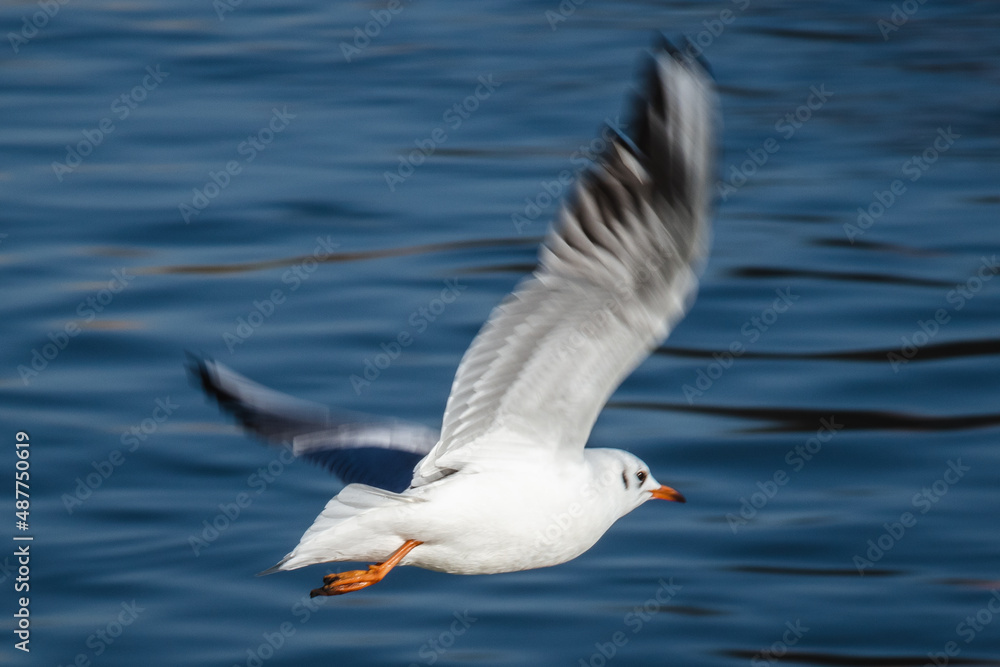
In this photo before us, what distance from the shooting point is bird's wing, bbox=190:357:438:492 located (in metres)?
7.73

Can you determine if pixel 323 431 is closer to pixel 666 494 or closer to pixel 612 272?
pixel 666 494

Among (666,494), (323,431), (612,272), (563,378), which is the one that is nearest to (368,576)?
(563,378)

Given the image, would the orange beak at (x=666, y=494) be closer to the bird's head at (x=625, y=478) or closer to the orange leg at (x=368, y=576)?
the bird's head at (x=625, y=478)

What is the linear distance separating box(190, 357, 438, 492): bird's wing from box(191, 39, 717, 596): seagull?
0.21 m

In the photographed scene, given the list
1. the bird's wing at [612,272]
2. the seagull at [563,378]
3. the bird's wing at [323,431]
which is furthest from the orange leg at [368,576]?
the bird's wing at [323,431]

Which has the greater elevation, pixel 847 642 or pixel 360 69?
pixel 360 69

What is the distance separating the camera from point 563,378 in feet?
19.0

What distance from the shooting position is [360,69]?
20828 mm

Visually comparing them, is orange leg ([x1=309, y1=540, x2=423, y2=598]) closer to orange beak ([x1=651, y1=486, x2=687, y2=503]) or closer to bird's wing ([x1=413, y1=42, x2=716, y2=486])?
bird's wing ([x1=413, y1=42, x2=716, y2=486])

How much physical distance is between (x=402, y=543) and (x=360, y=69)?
15102 millimetres

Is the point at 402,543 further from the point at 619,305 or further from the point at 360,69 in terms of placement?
the point at 360,69

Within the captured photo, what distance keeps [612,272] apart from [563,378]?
61cm

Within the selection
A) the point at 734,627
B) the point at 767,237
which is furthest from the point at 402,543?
the point at 767,237

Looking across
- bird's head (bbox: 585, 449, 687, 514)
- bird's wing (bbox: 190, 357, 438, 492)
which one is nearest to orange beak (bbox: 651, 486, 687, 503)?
bird's head (bbox: 585, 449, 687, 514)
